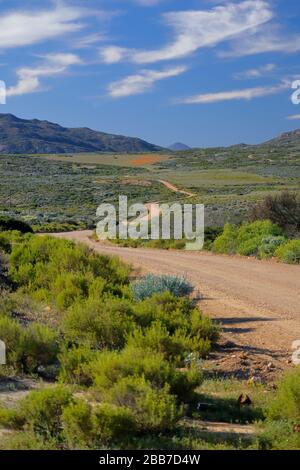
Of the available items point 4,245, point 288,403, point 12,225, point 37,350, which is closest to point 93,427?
point 288,403

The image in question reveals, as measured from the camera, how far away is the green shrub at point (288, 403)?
243 inches

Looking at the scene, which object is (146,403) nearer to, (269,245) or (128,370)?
(128,370)

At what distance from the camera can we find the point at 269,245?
22.1 metres

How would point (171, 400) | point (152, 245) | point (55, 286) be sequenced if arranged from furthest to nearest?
point (152, 245) → point (55, 286) → point (171, 400)

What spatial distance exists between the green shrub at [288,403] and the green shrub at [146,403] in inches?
38.0

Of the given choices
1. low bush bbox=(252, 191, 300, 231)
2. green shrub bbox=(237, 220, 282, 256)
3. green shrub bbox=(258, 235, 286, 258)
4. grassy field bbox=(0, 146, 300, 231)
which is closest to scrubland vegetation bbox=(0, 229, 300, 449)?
green shrub bbox=(258, 235, 286, 258)

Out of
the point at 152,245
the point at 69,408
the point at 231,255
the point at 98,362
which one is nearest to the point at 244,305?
the point at 98,362

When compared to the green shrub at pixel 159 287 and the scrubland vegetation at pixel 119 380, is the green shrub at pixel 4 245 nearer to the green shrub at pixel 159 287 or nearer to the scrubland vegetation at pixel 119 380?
the green shrub at pixel 159 287

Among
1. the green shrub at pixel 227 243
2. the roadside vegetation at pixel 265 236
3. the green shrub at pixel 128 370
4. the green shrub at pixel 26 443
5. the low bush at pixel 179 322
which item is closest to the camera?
A: the green shrub at pixel 26 443

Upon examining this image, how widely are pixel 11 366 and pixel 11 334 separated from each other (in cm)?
51

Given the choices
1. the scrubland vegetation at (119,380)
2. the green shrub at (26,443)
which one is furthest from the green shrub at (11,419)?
the green shrub at (26,443)

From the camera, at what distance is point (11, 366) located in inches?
314
